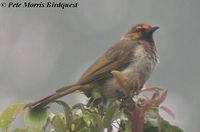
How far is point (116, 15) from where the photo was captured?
21516 millimetres

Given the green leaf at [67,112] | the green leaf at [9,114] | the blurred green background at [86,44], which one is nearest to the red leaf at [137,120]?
the green leaf at [67,112]

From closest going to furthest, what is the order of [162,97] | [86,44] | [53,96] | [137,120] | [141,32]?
[137,120] → [162,97] → [53,96] → [141,32] → [86,44]

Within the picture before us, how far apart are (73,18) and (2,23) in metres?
5.55

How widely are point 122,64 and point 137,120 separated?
1704 millimetres

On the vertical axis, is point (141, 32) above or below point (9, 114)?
below

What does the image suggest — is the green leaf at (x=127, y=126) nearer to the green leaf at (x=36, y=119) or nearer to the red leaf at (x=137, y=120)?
the red leaf at (x=137, y=120)

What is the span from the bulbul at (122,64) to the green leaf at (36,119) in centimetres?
50

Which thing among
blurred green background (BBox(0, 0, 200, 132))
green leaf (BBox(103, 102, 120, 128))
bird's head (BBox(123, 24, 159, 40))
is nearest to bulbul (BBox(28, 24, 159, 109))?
bird's head (BBox(123, 24, 159, 40))

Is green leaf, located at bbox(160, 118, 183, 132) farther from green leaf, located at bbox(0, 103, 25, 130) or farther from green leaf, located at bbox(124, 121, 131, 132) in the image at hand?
green leaf, located at bbox(0, 103, 25, 130)

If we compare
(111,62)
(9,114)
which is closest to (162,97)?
(9,114)

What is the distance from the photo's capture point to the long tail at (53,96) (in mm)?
2754

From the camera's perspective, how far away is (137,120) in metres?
2.69

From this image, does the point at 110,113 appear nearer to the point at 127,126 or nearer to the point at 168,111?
the point at 127,126

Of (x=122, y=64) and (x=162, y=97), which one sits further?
(x=122, y=64)
